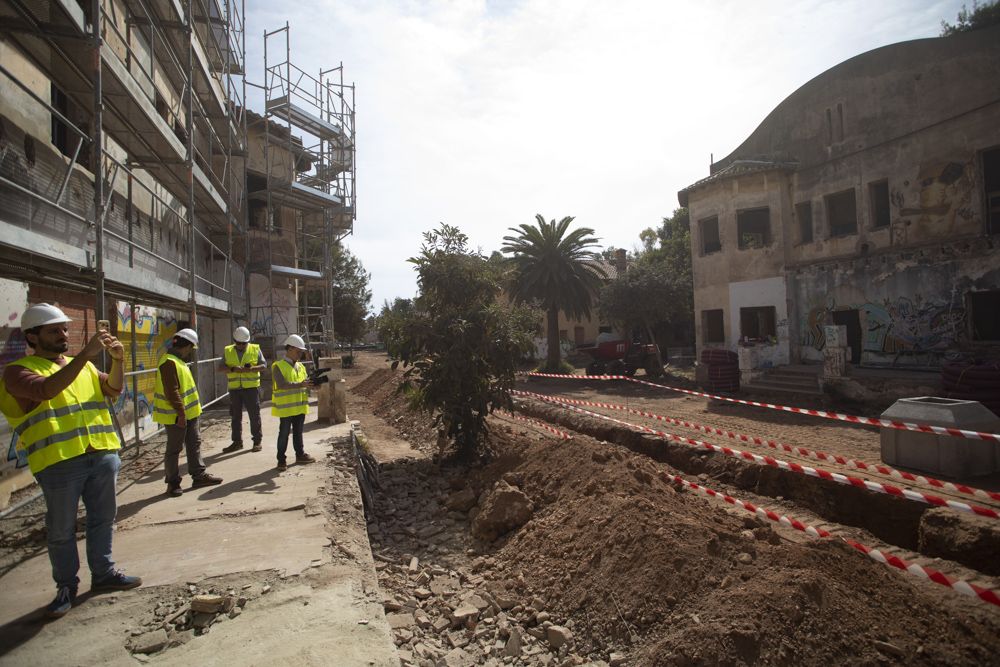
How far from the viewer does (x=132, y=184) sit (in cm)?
884

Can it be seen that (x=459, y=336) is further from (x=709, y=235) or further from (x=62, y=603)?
(x=709, y=235)

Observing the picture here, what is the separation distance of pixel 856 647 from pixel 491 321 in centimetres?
570

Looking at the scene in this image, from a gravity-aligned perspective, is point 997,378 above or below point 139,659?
above

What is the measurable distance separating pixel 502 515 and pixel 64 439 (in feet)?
13.6

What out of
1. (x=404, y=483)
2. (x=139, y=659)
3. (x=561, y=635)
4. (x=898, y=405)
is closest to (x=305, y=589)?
(x=139, y=659)

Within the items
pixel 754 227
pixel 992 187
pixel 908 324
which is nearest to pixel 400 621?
pixel 908 324


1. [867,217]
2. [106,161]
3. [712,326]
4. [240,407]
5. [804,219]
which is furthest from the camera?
[712,326]

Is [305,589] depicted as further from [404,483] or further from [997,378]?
[997,378]

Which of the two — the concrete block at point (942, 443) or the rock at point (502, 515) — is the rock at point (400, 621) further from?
the concrete block at point (942, 443)

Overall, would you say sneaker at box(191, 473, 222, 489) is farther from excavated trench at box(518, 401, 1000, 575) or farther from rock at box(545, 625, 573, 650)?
excavated trench at box(518, 401, 1000, 575)

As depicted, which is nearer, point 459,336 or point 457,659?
point 457,659

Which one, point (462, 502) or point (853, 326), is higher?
point (853, 326)

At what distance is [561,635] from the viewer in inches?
159

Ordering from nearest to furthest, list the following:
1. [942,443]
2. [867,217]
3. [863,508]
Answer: [863,508] < [942,443] < [867,217]
